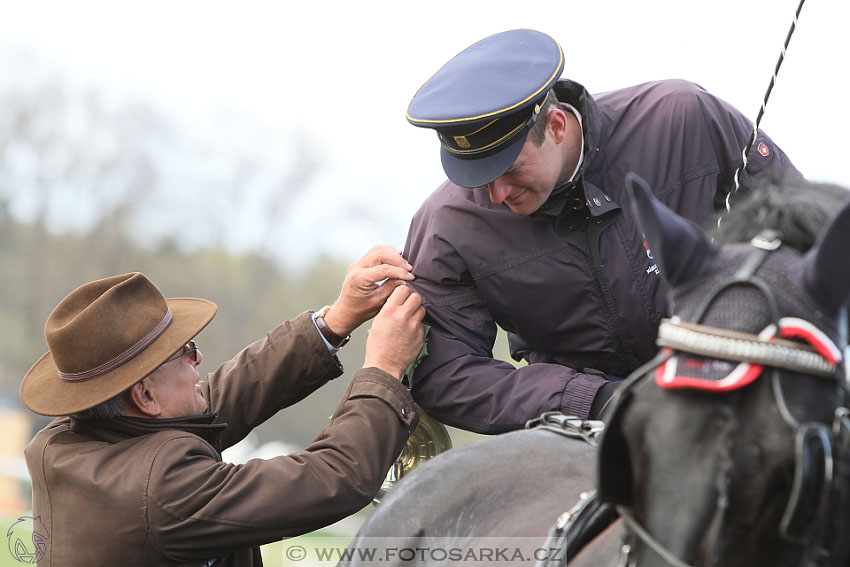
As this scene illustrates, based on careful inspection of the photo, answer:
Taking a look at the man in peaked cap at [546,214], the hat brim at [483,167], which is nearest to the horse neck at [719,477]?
the man in peaked cap at [546,214]

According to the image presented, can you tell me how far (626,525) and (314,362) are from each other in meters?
1.65

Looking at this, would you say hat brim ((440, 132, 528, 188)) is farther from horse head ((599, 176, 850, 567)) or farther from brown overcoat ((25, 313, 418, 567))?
horse head ((599, 176, 850, 567))

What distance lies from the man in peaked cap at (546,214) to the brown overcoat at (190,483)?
0.26m

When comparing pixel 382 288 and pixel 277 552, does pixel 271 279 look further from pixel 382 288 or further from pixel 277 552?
pixel 382 288

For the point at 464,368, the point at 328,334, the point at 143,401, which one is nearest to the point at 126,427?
the point at 143,401

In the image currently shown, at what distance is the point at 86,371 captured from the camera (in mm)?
2336

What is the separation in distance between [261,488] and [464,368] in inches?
23.6

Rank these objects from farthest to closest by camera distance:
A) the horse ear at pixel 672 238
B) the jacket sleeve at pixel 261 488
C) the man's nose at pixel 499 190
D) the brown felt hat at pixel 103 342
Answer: the man's nose at pixel 499 190, the brown felt hat at pixel 103 342, the jacket sleeve at pixel 261 488, the horse ear at pixel 672 238

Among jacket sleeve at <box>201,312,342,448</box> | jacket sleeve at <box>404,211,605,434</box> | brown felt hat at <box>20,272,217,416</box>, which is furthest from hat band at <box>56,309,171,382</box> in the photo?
jacket sleeve at <box>404,211,605,434</box>

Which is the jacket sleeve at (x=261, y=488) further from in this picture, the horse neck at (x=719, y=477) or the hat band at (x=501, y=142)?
the horse neck at (x=719, y=477)

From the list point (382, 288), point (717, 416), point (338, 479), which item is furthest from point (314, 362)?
point (717, 416)

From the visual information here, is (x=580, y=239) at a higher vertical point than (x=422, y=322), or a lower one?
higher

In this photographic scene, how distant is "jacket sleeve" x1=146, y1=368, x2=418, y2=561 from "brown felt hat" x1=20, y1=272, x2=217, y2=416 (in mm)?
204

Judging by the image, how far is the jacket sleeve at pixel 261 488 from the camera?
86.8 inches
